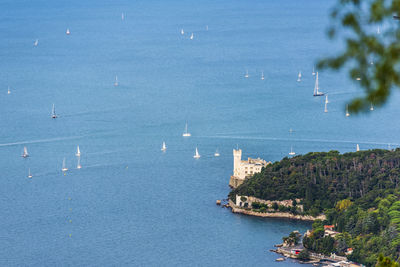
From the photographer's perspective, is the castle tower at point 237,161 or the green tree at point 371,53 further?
the castle tower at point 237,161

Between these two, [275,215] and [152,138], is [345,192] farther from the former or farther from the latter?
[152,138]

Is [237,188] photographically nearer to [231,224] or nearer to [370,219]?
[231,224]

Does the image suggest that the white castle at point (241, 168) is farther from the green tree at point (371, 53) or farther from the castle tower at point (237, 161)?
the green tree at point (371, 53)

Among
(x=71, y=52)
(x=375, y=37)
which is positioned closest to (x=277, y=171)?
(x=375, y=37)

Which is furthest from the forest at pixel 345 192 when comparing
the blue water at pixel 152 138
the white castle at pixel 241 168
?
the blue water at pixel 152 138

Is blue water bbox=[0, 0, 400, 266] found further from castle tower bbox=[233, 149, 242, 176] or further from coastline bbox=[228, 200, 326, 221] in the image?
castle tower bbox=[233, 149, 242, 176]

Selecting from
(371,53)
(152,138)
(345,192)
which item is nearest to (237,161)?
(345,192)

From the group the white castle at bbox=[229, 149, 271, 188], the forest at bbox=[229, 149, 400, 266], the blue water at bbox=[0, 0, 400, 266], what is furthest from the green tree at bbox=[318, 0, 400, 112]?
the white castle at bbox=[229, 149, 271, 188]
